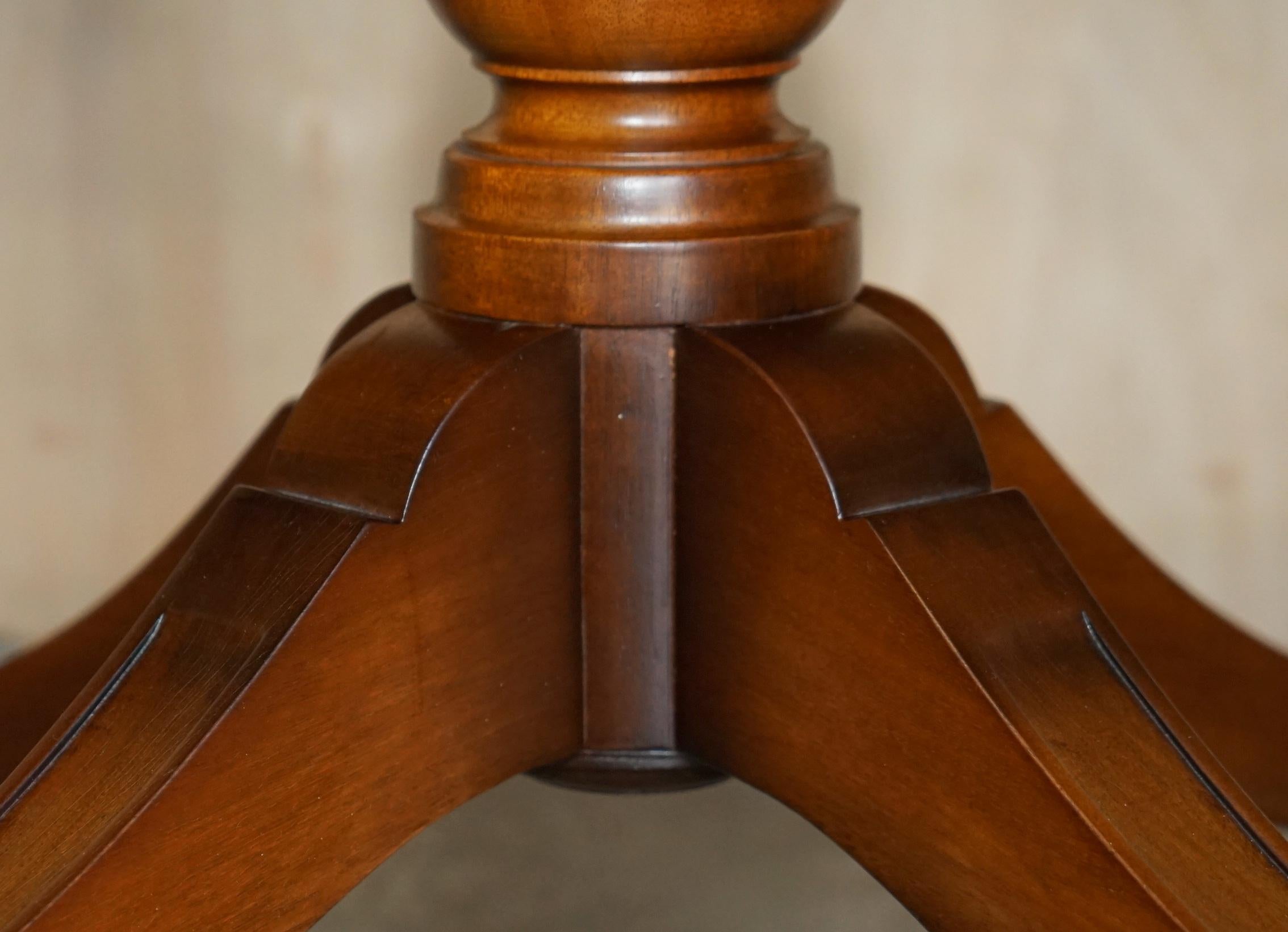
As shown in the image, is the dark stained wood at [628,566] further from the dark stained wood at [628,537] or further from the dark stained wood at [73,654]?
the dark stained wood at [73,654]

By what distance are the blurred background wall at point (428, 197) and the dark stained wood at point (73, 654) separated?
1.28 ft

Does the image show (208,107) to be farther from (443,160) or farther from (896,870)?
(896,870)

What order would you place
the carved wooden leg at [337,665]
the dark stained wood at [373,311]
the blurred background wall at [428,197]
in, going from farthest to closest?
the blurred background wall at [428,197] < the dark stained wood at [373,311] < the carved wooden leg at [337,665]

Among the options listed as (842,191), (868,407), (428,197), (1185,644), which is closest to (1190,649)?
(1185,644)

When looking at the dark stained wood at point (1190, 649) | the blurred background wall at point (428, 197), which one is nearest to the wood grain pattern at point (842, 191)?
the blurred background wall at point (428, 197)

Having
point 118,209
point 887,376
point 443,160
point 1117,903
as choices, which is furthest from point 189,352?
point 1117,903

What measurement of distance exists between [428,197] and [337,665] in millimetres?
648

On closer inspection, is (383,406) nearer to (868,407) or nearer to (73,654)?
(868,407)

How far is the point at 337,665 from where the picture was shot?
0.58 m

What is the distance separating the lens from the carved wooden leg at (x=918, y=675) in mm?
563

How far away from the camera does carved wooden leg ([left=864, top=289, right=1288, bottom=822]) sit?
86 cm

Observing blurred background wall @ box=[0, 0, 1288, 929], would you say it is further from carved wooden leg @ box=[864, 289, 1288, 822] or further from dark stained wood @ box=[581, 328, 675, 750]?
dark stained wood @ box=[581, 328, 675, 750]

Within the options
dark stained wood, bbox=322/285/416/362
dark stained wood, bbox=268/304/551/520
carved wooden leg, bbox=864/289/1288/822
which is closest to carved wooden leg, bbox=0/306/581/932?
dark stained wood, bbox=268/304/551/520

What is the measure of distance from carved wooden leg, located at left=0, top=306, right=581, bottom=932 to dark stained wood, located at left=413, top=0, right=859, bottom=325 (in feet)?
0.09
